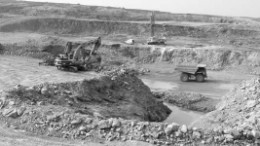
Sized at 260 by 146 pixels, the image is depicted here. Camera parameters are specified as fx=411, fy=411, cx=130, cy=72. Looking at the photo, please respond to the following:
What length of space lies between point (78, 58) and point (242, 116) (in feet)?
49.0

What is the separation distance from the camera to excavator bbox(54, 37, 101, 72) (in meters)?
24.9

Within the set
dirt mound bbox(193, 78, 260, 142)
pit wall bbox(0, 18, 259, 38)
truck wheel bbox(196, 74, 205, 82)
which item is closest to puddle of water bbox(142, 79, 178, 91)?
truck wheel bbox(196, 74, 205, 82)

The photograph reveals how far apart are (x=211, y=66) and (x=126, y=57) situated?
23.7 ft

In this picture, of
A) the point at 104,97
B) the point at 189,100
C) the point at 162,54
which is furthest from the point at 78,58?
the point at 162,54

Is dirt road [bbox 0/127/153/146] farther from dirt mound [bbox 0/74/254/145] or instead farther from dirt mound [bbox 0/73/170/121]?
dirt mound [bbox 0/73/170/121]

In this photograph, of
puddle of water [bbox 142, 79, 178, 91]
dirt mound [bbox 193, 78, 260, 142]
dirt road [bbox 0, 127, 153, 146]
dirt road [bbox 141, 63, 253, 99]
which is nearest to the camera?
dirt road [bbox 0, 127, 153, 146]

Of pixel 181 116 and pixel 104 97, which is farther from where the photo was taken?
pixel 181 116

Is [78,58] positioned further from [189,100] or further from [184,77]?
[189,100]

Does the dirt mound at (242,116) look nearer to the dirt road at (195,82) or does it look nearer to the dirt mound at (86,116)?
the dirt mound at (86,116)

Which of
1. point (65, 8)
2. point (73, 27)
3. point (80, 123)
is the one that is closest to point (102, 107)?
point (80, 123)

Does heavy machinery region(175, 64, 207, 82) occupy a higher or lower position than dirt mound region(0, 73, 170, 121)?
lower

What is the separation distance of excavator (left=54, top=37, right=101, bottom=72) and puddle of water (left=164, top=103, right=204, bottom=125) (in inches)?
277

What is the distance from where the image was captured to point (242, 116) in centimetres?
1277

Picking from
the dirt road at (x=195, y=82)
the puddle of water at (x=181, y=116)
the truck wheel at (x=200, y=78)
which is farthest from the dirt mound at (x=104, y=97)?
the truck wheel at (x=200, y=78)
